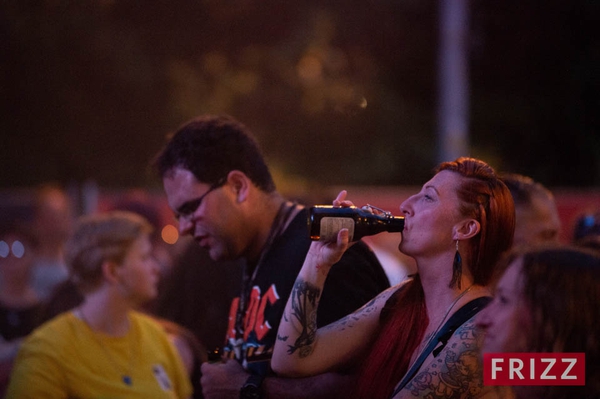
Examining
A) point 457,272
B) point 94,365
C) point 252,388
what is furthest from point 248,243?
point 94,365

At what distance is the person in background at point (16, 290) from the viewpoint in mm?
5968

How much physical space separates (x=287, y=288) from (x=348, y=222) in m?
0.61

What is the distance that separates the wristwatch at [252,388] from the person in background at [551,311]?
3.73ft

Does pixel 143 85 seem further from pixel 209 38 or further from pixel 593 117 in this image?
pixel 593 117

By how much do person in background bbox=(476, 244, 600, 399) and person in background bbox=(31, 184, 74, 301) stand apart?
5334 millimetres

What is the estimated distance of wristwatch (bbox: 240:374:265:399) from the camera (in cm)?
317

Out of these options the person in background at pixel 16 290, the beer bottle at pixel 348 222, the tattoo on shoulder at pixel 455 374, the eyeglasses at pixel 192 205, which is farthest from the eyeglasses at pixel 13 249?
the tattoo on shoulder at pixel 455 374

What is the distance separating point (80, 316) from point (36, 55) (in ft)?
21.4

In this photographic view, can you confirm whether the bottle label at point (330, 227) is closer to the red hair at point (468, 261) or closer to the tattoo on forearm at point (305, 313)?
the tattoo on forearm at point (305, 313)

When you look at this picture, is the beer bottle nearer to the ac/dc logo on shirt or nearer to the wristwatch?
the ac/dc logo on shirt

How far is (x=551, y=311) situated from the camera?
2.22m

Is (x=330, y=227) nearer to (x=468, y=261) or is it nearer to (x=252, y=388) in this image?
(x=468, y=261)

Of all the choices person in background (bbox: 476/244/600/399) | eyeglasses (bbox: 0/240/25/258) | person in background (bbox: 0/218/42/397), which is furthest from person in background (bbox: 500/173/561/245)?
eyeglasses (bbox: 0/240/25/258)

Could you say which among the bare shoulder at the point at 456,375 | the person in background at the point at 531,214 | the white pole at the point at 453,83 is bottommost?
the bare shoulder at the point at 456,375
